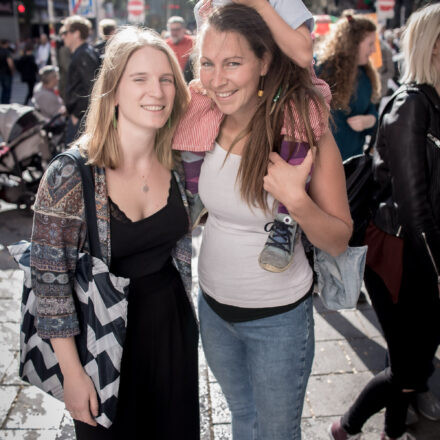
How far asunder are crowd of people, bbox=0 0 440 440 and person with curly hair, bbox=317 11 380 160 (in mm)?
1492

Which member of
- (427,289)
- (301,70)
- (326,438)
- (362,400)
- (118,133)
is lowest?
(326,438)

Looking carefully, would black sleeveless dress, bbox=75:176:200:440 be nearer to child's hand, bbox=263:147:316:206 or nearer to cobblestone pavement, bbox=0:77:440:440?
child's hand, bbox=263:147:316:206

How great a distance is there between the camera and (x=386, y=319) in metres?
2.42

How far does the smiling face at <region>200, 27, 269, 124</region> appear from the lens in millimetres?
1750

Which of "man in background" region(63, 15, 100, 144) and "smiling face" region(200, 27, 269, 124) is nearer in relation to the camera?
"smiling face" region(200, 27, 269, 124)

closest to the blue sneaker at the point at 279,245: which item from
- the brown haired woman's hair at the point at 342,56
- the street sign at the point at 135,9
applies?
the brown haired woman's hair at the point at 342,56

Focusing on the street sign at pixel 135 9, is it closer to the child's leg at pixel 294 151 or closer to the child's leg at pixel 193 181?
the child's leg at pixel 193 181

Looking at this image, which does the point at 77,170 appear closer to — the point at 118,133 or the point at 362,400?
the point at 118,133

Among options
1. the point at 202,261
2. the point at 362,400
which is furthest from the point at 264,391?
the point at 362,400

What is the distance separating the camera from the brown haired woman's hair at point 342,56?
3.86 m

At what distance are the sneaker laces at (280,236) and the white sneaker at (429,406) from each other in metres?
1.85

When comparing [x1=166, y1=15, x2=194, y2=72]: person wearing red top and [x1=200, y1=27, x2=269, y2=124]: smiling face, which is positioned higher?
[x1=166, y1=15, x2=194, y2=72]: person wearing red top

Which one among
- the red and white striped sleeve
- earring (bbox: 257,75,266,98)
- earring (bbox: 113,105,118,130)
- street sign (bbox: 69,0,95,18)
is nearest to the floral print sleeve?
earring (bbox: 113,105,118,130)

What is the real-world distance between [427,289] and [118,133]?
1.59 meters
